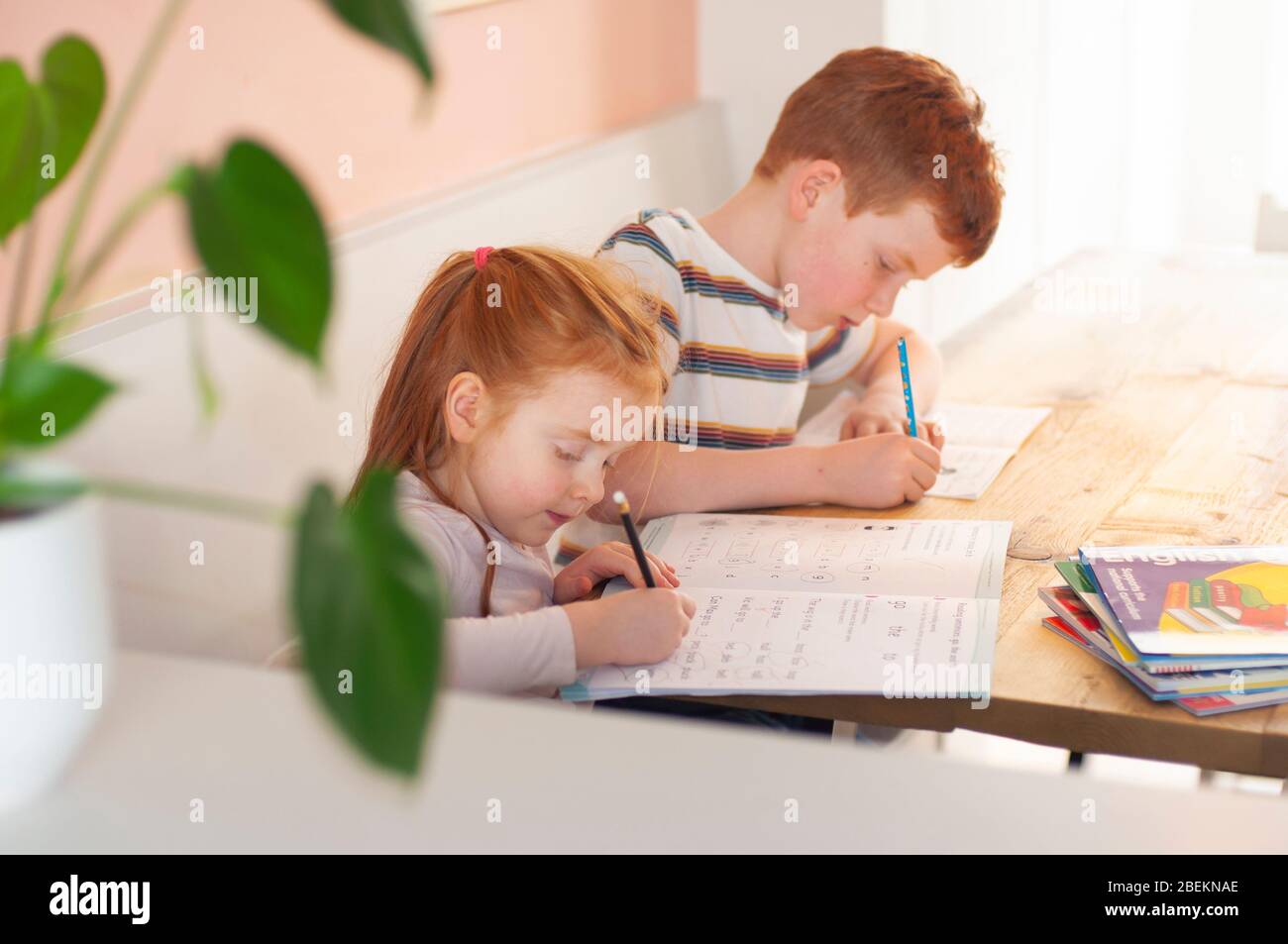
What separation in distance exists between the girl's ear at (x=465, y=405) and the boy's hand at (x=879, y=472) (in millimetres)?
377

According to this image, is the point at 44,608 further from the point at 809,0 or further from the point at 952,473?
the point at 809,0

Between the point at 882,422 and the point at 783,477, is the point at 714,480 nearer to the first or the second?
the point at 783,477

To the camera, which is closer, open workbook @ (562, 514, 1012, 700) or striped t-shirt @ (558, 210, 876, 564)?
open workbook @ (562, 514, 1012, 700)

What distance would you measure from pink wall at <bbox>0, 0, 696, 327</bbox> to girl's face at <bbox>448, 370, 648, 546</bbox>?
254mm

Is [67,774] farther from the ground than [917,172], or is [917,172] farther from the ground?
[917,172]

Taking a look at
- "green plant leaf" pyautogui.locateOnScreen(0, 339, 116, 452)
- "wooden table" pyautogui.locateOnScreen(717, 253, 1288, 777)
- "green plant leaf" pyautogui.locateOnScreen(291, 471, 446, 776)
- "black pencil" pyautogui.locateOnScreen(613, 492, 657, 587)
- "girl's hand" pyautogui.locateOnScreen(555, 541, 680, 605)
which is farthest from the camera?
"girl's hand" pyautogui.locateOnScreen(555, 541, 680, 605)

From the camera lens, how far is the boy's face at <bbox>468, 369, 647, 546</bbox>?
48.5 inches

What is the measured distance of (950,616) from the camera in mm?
1100

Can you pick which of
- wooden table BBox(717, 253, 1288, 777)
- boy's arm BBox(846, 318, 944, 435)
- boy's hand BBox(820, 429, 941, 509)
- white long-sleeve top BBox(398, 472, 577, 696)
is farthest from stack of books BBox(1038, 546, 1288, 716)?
boy's arm BBox(846, 318, 944, 435)

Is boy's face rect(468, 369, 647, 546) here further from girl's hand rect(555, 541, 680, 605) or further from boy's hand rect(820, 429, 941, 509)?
boy's hand rect(820, 429, 941, 509)

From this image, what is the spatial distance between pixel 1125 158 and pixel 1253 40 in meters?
0.46

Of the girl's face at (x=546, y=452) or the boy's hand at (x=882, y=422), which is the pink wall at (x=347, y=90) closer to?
the girl's face at (x=546, y=452)

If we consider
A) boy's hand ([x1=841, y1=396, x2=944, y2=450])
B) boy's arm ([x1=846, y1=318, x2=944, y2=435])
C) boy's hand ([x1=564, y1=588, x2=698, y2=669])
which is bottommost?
boy's hand ([x1=564, y1=588, x2=698, y2=669])
